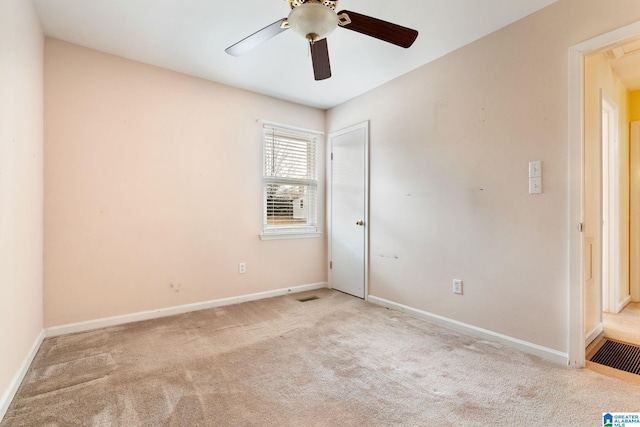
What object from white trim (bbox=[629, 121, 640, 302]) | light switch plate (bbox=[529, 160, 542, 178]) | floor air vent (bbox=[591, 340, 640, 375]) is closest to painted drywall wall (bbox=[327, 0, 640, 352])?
light switch plate (bbox=[529, 160, 542, 178])

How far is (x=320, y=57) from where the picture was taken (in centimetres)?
203

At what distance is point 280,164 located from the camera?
157 inches

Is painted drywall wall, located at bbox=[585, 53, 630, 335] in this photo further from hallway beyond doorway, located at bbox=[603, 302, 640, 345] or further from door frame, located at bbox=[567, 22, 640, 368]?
door frame, located at bbox=[567, 22, 640, 368]

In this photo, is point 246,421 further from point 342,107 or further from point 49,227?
point 342,107

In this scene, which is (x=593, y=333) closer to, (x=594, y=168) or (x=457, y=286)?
(x=457, y=286)

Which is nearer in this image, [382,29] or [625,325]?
[382,29]

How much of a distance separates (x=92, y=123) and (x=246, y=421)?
2825 millimetres

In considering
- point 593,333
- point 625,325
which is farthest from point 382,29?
point 625,325

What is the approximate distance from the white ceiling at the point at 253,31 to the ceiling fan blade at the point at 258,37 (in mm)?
381

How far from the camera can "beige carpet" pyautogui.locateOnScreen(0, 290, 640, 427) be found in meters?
1.59

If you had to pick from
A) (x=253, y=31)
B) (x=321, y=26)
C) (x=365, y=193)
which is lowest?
(x=365, y=193)

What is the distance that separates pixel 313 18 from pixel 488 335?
267 cm

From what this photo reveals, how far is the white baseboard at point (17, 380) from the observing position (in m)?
1.61

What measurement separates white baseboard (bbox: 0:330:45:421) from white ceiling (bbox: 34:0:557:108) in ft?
8.22
